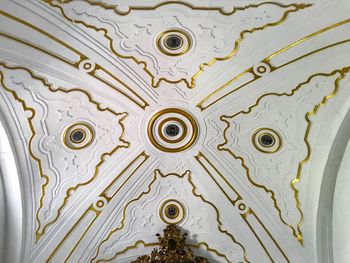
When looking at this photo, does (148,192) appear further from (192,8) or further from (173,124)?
(192,8)

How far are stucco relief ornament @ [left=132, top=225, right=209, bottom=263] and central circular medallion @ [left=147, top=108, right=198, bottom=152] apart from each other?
1437 mm

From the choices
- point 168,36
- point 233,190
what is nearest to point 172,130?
point 233,190

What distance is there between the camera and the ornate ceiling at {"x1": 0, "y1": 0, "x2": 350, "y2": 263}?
6176 mm

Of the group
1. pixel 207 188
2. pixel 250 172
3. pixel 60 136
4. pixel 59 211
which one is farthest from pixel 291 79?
pixel 59 211

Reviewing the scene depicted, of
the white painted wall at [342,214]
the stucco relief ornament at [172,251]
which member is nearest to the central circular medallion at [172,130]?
the stucco relief ornament at [172,251]

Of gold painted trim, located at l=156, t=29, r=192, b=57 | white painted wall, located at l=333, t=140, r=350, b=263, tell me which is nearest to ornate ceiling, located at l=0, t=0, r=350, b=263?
gold painted trim, located at l=156, t=29, r=192, b=57

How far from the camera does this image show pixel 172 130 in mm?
7152

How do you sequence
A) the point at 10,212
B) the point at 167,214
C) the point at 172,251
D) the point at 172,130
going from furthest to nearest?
the point at 167,214 < the point at 172,130 < the point at 172,251 < the point at 10,212

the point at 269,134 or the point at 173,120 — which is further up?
the point at 269,134

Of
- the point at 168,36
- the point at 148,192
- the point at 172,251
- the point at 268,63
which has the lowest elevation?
the point at 172,251

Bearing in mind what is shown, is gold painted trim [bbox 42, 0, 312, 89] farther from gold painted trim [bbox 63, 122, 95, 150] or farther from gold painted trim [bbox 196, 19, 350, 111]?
gold painted trim [bbox 63, 122, 95, 150]

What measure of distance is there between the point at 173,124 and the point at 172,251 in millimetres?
2142

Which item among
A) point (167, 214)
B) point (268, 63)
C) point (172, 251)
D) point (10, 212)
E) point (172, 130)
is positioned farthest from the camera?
point (167, 214)

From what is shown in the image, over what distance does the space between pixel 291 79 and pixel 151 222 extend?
11.2 feet
